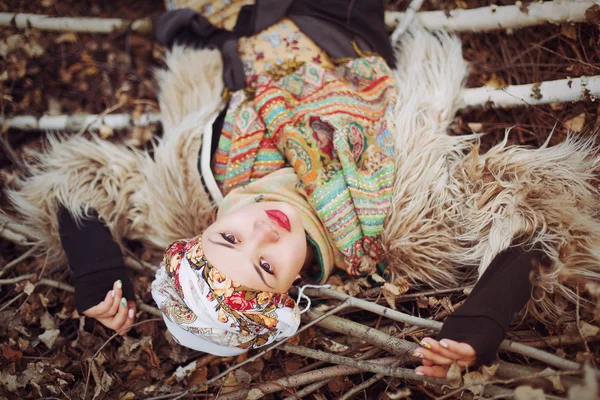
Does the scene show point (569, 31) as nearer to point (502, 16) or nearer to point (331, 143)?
point (502, 16)

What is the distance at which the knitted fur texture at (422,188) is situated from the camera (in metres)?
2.39

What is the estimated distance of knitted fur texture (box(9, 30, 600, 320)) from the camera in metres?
2.39

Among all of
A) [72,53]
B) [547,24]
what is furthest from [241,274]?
[72,53]

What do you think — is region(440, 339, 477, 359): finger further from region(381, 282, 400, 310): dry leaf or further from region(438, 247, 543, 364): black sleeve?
region(381, 282, 400, 310): dry leaf

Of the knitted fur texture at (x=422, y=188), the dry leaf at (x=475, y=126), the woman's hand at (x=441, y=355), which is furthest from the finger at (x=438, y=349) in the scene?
the dry leaf at (x=475, y=126)

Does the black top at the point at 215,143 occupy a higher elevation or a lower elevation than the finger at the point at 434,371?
higher

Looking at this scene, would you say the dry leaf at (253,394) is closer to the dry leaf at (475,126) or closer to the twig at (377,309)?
the twig at (377,309)

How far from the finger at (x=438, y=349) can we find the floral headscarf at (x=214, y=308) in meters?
0.65

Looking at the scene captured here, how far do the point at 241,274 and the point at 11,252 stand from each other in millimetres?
2193

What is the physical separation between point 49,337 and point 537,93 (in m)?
3.49

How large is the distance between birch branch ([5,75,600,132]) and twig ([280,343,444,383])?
187 cm

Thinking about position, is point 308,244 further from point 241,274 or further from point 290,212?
point 241,274

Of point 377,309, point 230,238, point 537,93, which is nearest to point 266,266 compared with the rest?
point 230,238

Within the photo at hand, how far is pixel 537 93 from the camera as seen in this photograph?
2.90 m
